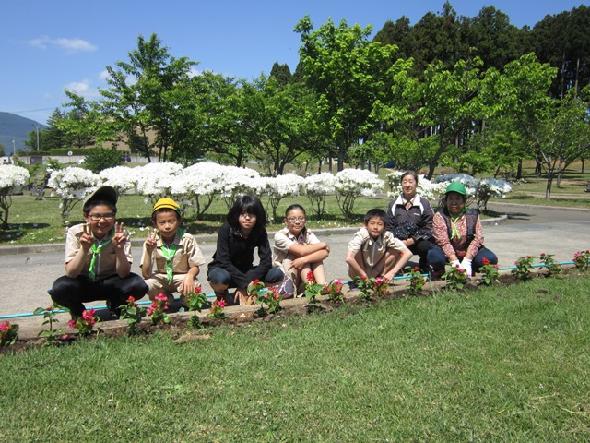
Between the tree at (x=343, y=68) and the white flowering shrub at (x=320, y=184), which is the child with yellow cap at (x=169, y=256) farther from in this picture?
the tree at (x=343, y=68)

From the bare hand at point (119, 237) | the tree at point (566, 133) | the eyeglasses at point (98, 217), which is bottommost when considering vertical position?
the bare hand at point (119, 237)

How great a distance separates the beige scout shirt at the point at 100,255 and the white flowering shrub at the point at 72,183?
302 inches

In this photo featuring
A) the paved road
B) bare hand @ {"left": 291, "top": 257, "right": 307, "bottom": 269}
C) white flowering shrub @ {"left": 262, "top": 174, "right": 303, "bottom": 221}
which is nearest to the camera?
bare hand @ {"left": 291, "top": 257, "right": 307, "bottom": 269}

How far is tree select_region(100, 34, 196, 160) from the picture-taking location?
73.9 ft

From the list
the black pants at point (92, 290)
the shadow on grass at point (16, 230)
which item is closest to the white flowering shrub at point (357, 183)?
the shadow on grass at point (16, 230)

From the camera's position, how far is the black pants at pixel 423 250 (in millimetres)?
6008

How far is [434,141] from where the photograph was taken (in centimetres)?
2295

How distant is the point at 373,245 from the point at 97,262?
2782 millimetres

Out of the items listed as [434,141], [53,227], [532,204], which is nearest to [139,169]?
[53,227]

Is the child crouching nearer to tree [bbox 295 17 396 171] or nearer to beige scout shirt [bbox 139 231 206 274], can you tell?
Result: beige scout shirt [bbox 139 231 206 274]

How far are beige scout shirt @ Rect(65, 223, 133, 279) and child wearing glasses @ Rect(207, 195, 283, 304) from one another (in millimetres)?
905

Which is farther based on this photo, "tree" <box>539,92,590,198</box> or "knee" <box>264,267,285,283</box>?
"tree" <box>539,92,590,198</box>

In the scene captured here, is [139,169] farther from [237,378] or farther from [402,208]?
→ [237,378]

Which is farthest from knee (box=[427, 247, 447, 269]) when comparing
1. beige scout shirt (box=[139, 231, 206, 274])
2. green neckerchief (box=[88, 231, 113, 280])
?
green neckerchief (box=[88, 231, 113, 280])
